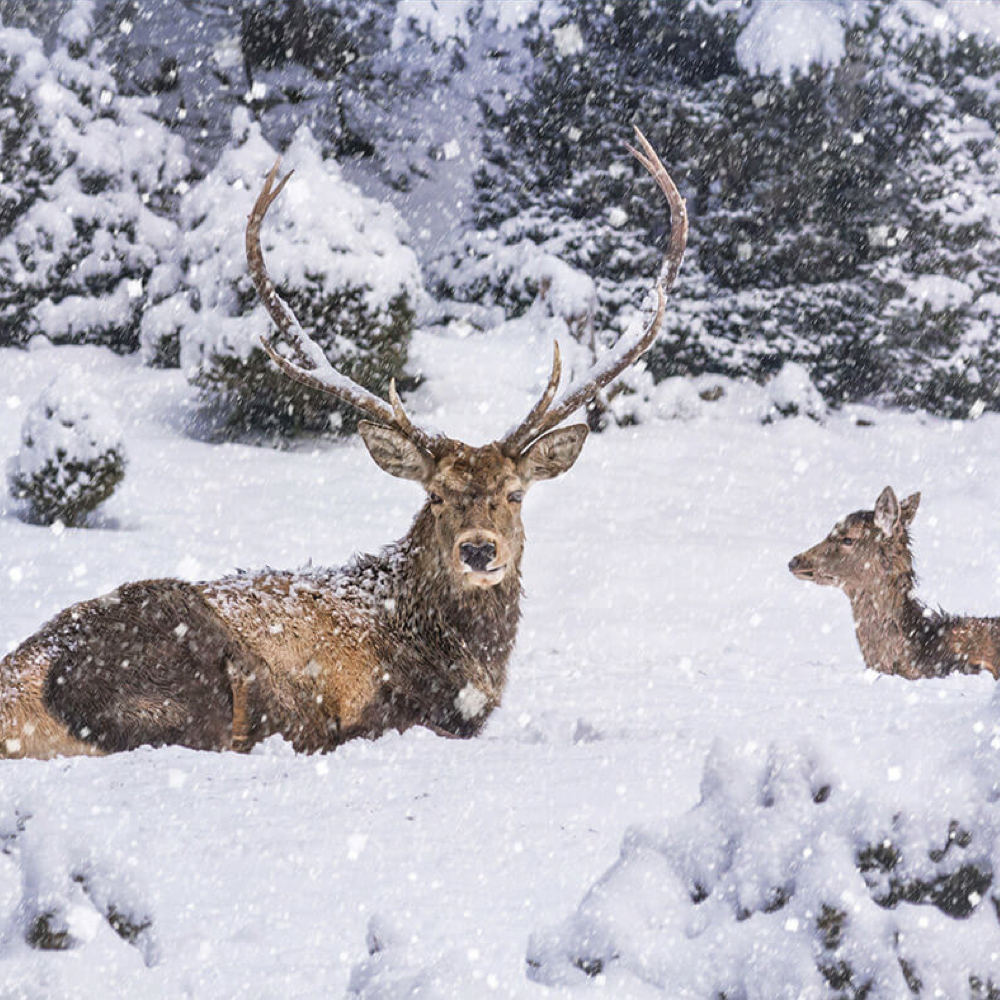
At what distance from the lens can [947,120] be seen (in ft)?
60.4

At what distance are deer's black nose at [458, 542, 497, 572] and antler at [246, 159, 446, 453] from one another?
1.82ft

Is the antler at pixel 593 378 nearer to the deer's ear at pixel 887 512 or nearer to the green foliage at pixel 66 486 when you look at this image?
the deer's ear at pixel 887 512

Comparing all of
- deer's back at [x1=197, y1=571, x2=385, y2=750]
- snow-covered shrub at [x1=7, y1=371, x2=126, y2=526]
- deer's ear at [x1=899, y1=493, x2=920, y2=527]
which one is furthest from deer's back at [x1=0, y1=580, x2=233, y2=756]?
snow-covered shrub at [x1=7, y1=371, x2=126, y2=526]

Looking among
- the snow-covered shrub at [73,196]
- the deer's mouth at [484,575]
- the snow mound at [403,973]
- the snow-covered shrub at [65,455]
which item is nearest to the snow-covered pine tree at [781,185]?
the snow-covered shrub at [73,196]

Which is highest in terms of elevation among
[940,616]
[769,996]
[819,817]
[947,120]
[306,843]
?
[947,120]

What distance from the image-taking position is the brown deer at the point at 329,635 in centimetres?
403

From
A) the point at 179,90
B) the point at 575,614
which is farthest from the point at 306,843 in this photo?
the point at 179,90

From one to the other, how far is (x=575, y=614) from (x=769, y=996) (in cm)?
783

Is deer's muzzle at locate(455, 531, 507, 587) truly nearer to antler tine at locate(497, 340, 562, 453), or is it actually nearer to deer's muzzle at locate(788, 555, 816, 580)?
antler tine at locate(497, 340, 562, 453)

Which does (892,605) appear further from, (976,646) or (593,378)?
(593,378)

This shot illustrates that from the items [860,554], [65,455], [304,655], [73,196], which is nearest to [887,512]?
[860,554]

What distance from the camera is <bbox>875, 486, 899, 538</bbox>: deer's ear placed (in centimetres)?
682

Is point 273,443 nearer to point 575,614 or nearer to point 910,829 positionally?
point 575,614

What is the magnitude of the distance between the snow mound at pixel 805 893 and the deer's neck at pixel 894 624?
4.78m
